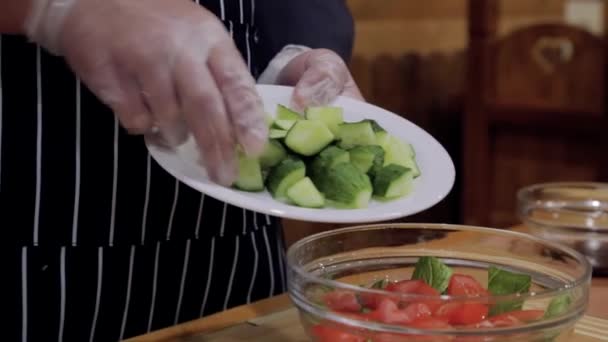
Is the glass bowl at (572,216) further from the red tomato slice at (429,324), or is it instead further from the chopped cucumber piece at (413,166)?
the red tomato slice at (429,324)

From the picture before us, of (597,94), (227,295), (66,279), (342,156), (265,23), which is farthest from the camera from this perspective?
(597,94)

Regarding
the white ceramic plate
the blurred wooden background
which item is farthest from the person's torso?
the blurred wooden background

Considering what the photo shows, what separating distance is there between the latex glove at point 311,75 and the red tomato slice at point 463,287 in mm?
361

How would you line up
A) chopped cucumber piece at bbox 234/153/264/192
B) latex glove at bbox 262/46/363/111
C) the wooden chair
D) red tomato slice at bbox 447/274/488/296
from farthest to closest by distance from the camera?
the wooden chair
latex glove at bbox 262/46/363/111
chopped cucumber piece at bbox 234/153/264/192
red tomato slice at bbox 447/274/488/296

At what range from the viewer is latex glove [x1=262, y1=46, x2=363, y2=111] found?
1.16m

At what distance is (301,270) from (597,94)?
7.25 ft

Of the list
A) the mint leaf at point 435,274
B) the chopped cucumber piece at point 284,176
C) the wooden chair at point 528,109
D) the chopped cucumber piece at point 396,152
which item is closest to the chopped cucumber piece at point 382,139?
the chopped cucumber piece at point 396,152

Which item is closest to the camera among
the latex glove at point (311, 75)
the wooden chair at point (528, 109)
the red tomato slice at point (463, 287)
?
the red tomato slice at point (463, 287)

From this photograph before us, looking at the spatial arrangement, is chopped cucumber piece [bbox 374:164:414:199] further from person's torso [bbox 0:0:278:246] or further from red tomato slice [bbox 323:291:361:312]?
person's torso [bbox 0:0:278:246]

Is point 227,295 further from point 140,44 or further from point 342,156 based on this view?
point 140,44

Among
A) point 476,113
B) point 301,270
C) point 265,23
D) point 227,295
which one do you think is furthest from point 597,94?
Result: point 301,270

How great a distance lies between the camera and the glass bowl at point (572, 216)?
1217 mm

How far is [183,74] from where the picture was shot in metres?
0.90

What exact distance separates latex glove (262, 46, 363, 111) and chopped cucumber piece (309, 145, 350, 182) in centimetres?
14
